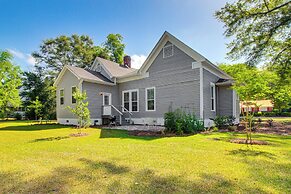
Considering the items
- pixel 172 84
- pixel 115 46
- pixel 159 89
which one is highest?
pixel 115 46

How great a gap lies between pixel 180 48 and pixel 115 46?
2675 cm

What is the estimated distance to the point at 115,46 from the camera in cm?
3747

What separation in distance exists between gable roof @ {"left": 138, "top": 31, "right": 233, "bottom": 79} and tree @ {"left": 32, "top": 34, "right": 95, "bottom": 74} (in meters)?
23.0

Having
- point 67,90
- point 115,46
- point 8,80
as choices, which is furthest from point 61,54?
point 67,90

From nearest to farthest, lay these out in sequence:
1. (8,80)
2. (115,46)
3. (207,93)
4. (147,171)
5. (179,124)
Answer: (147,171), (179,124), (207,93), (8,80), (115,46)

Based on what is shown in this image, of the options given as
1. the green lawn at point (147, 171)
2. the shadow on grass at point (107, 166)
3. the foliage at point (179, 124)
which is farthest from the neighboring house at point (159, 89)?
the shadow on grass at point (107, 166)

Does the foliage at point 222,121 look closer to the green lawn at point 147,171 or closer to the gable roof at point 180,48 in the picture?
the gable roof at point 180,48

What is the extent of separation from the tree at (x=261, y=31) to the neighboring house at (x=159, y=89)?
258 centimetres

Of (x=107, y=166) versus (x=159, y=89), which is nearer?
(x=107, y=166)

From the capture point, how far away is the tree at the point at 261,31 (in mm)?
9391

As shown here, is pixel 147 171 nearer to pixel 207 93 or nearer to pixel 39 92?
pixel 207 93

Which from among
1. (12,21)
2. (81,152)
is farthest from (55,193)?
(12,21)

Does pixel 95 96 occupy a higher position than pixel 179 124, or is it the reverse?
pixel 95 96

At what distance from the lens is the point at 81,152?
233 inches
